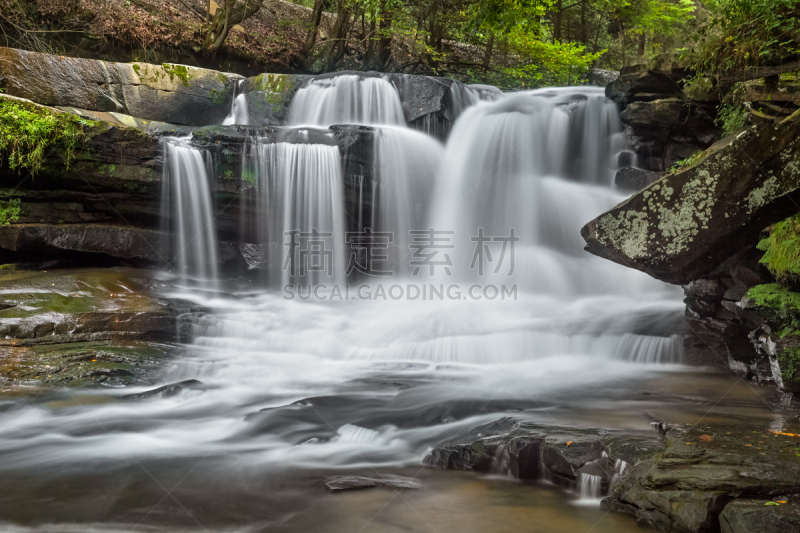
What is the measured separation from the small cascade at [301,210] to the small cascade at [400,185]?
808mm

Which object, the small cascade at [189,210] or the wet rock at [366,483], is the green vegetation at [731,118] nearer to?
the wet rock at [366,483]

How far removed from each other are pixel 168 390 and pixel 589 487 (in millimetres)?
4395

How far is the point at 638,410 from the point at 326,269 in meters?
6.37

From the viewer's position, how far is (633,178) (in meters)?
9.59

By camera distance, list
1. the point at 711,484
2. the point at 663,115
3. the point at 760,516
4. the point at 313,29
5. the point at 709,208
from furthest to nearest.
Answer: the point at 313,29 < the point at 663,115 < the point at 709,208 < the point at 711,484 < the point at 760,516

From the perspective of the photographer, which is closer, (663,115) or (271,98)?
(663,115)

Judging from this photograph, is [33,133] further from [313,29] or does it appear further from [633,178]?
[633,178]

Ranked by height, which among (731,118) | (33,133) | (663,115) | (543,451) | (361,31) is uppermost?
(361,31)

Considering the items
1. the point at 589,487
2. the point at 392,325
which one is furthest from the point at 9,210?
the point at 589,487

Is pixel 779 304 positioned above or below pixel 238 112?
below

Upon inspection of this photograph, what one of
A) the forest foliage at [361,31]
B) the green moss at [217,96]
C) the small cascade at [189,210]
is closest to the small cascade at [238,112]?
the green moss at [217,96]

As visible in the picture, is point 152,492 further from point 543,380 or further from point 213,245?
point 213,245

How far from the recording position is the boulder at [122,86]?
9914 mm

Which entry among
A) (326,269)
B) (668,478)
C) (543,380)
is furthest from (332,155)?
(668,478)
